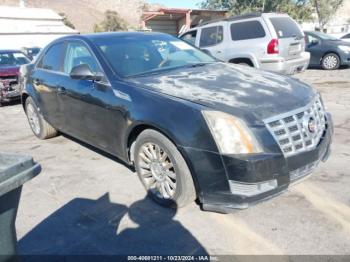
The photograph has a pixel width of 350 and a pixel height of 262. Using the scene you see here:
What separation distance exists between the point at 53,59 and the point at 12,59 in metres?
6.85

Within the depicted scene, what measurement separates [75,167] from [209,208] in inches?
92.3

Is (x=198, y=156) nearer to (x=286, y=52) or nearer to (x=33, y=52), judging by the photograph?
(x=286, y=52)

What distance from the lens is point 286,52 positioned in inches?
384

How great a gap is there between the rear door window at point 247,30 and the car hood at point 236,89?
597 cm

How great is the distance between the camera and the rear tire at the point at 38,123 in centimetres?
620

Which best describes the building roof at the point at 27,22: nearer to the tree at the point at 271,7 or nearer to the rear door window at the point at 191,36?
the tree at the point at 271,7

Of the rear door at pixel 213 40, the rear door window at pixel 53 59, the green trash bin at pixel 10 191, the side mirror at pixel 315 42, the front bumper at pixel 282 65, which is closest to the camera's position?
the green trash bin at pixel 10 191

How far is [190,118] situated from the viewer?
3258 mm

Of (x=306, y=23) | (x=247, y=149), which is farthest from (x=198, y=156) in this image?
(x=306, y=23)

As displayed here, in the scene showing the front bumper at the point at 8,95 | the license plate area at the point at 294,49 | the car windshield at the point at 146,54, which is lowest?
the front bumper at the point at 8,95

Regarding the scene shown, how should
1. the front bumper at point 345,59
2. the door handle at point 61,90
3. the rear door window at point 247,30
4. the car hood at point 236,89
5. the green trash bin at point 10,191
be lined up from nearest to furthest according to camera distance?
the green trash bin at point 10,191 → the car hood at point 236,89 → the door handle at point 61,90 → the rear door window at point 247,30 → the front bumper at point 345,59

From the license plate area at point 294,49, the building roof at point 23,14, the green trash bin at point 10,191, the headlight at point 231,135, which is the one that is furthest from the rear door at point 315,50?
the building roof at point 23,14

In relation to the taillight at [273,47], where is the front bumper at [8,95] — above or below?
below

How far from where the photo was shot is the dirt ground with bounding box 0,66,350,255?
3.10 m
